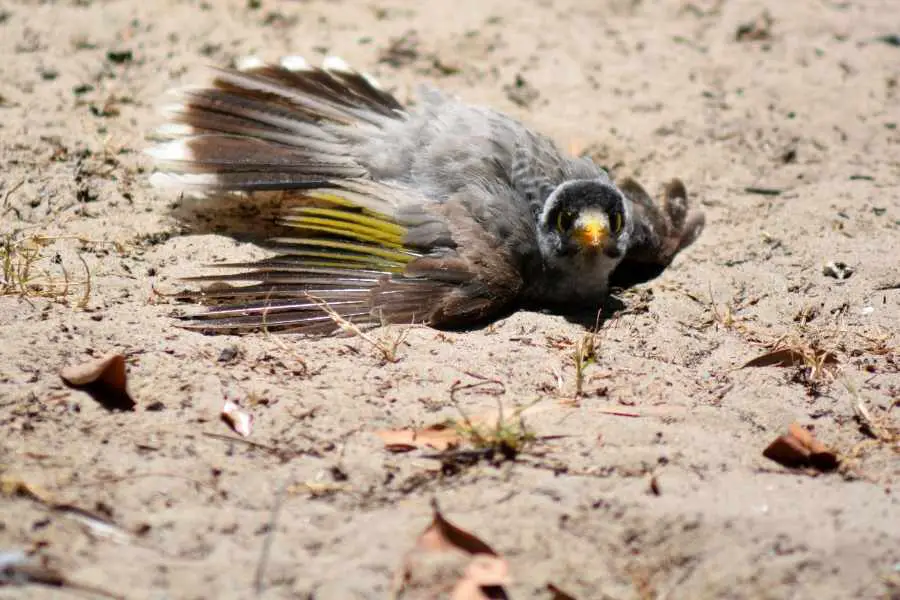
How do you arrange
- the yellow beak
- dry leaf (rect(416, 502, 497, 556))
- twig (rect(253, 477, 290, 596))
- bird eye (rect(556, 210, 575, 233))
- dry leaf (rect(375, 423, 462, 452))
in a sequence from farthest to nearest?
1. bird eye (rect(556, 210, 575, 233))
2. the yellow beak
3. dry leaf (rect(375, 423, 462, 452))
4. dry leaf (rect(416, 502, 497, 556))
5. twig (rect(253, 477, 290, 596))

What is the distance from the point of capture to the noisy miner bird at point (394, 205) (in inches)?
193

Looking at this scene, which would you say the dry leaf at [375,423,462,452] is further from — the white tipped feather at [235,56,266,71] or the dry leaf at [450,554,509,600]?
the white tipped feather at [235,56,266,71]

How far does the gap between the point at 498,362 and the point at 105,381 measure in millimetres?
1559

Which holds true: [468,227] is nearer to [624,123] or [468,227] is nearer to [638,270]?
[638,270]

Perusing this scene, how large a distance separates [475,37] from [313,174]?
2.58m

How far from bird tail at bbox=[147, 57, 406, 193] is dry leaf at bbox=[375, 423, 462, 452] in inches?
88.1

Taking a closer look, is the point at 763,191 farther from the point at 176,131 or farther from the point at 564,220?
the point at 176,131

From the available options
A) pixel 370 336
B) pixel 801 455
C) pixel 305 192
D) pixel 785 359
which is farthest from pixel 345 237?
pixel 801 455

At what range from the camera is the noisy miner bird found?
4.91 metres

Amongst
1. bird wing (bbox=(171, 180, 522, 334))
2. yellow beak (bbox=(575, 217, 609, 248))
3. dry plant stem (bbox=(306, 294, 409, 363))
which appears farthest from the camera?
yellow beak (bbox=(575, 217, 609, 248))

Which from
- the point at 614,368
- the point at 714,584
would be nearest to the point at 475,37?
the point at 614,368

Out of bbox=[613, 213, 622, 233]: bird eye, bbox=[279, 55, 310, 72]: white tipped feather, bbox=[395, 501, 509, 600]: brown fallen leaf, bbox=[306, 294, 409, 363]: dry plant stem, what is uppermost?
bbox=[279, 55, 310, 72]: white tipped feather

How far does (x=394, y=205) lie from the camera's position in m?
5.36

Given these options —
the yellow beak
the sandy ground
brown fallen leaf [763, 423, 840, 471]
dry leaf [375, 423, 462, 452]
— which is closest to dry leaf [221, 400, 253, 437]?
the sandy ground
